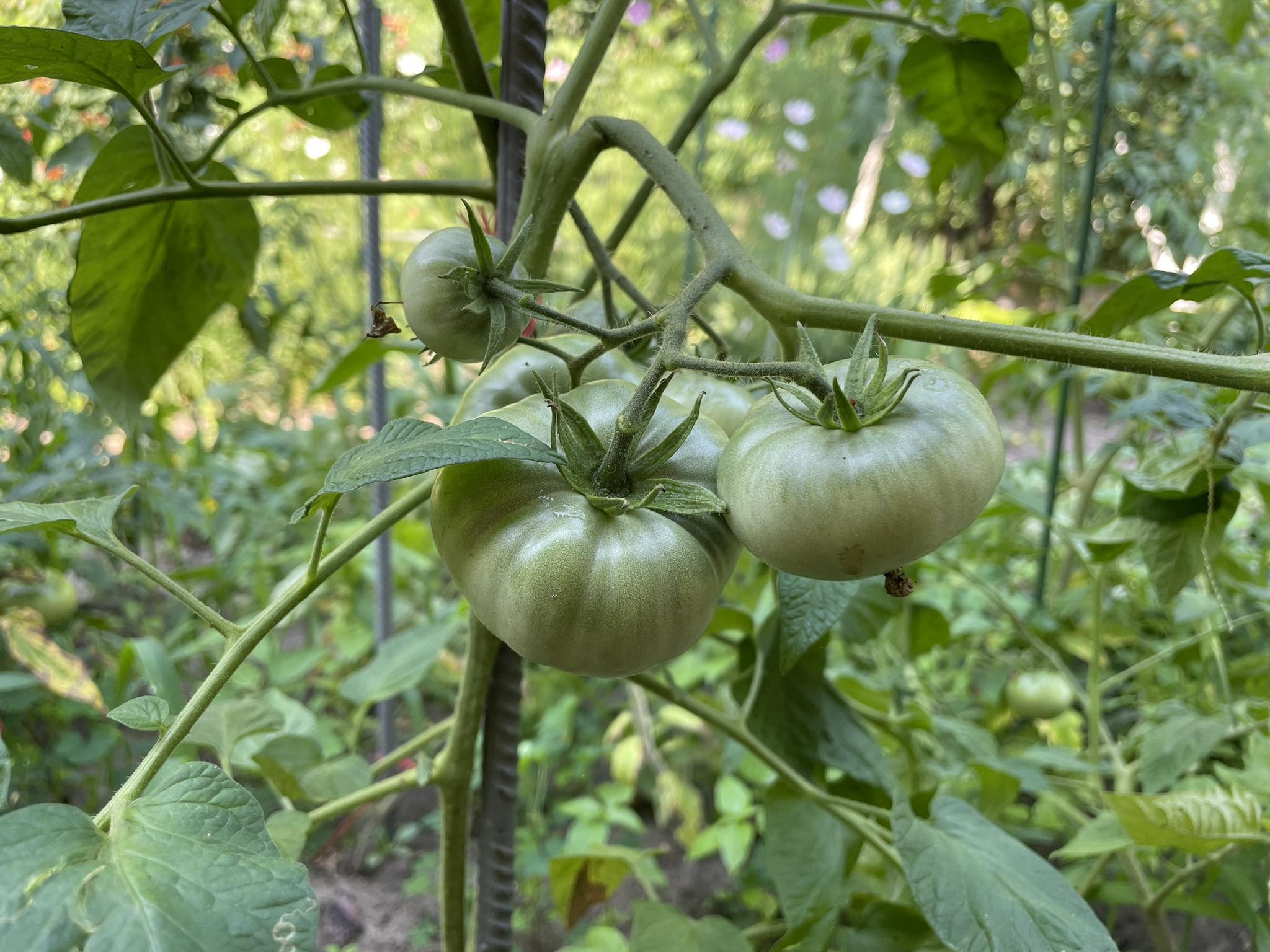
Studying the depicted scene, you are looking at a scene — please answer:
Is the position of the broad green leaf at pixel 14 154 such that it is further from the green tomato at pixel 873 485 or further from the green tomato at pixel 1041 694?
the green tomato at pixel 1041 694

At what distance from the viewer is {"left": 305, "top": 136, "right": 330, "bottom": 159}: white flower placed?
7.03ft

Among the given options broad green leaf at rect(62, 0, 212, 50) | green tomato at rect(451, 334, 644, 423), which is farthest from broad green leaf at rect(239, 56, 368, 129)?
green tomato at rect(451, 334, 644, 423)

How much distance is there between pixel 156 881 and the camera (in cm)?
26

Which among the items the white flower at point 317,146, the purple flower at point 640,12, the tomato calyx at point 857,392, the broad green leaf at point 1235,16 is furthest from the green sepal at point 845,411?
the purple flower at point 640,12

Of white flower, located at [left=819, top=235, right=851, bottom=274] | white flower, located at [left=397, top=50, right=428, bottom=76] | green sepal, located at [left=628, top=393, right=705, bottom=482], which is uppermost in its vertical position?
white flower, located at [left=397, top=50, right=428, bottom=76]

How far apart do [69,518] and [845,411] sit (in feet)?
1.14

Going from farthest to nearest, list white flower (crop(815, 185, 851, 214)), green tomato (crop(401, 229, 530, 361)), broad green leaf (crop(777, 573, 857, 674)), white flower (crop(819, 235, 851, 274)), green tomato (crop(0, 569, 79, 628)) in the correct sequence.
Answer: white flower (crop(815, 185, 851, 214))
white flower (crop(819, 235, 851, 274))
green tomato (crop(0, 569, 79, 628))
broad green leaf (crop(777, 573, 857, 674))
green tomato (crop(401, 229, 530, 361))

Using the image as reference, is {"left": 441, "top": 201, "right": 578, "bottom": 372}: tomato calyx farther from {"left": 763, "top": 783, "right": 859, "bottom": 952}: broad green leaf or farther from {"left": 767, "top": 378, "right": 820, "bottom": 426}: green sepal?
{"left": 763, "top": 783, "right": 859, "bottom": 952}: broad green leaf

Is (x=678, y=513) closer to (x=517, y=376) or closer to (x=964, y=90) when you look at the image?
(x=517, y=376)

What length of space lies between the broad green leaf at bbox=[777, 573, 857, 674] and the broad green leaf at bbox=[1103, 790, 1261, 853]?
24cm

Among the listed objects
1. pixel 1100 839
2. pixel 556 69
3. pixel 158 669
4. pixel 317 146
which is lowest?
pixel 1100 839

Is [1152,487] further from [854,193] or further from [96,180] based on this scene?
[854,193]

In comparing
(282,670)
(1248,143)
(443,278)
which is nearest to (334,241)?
(282,670)

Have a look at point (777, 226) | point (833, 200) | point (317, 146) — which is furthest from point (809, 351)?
point (833, 200)
